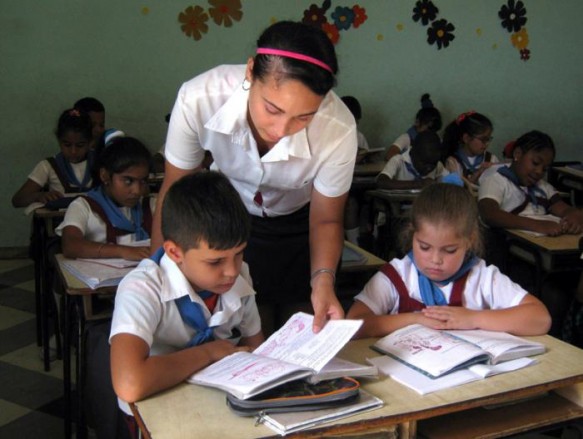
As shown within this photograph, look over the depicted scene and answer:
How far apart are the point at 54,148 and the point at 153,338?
390 centimetres

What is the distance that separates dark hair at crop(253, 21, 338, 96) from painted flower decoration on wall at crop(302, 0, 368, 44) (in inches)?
168

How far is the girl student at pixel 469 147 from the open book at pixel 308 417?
12.3ft

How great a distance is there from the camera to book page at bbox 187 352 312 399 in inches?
45.9

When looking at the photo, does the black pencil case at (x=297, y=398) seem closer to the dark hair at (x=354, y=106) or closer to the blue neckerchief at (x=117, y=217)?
the blue neckerchief at (x=117, y=217)

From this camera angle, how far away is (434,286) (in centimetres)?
185

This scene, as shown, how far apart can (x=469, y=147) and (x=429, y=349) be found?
3678mm

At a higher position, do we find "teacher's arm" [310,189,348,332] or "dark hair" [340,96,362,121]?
"dark hair" [340,96,362,121]

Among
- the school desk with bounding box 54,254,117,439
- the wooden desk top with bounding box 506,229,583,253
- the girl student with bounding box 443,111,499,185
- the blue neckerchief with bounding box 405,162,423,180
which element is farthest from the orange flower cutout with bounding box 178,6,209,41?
the school desk with bounding box 54,254,117,439

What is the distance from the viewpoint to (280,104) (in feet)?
4.57

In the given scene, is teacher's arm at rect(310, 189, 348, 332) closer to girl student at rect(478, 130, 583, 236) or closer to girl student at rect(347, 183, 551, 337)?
girl student at rect(347, 183, 551, 337)

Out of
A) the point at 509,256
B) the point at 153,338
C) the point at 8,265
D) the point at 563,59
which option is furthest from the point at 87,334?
the point at 563,59

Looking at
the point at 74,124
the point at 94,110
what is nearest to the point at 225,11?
the point at 94,110

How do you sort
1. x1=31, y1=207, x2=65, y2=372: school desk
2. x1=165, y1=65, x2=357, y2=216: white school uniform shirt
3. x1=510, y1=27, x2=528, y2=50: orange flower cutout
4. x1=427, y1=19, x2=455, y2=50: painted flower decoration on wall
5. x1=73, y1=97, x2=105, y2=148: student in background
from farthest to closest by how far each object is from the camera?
x1=510, y1=27, x2=528, y2=50: orange flower cutout
x1=427, y1=19, x2=455, y2=50: painted flower decoration on wall
x1=73, y1=97, x2=105, y2=148: student in background
x1=31, y1=207, x2=65, y2=372: school desk
x1=165, y1=65, x2=357, y2=216: white school uniform shirt

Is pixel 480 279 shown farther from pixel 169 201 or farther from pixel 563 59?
pixel 563 59
